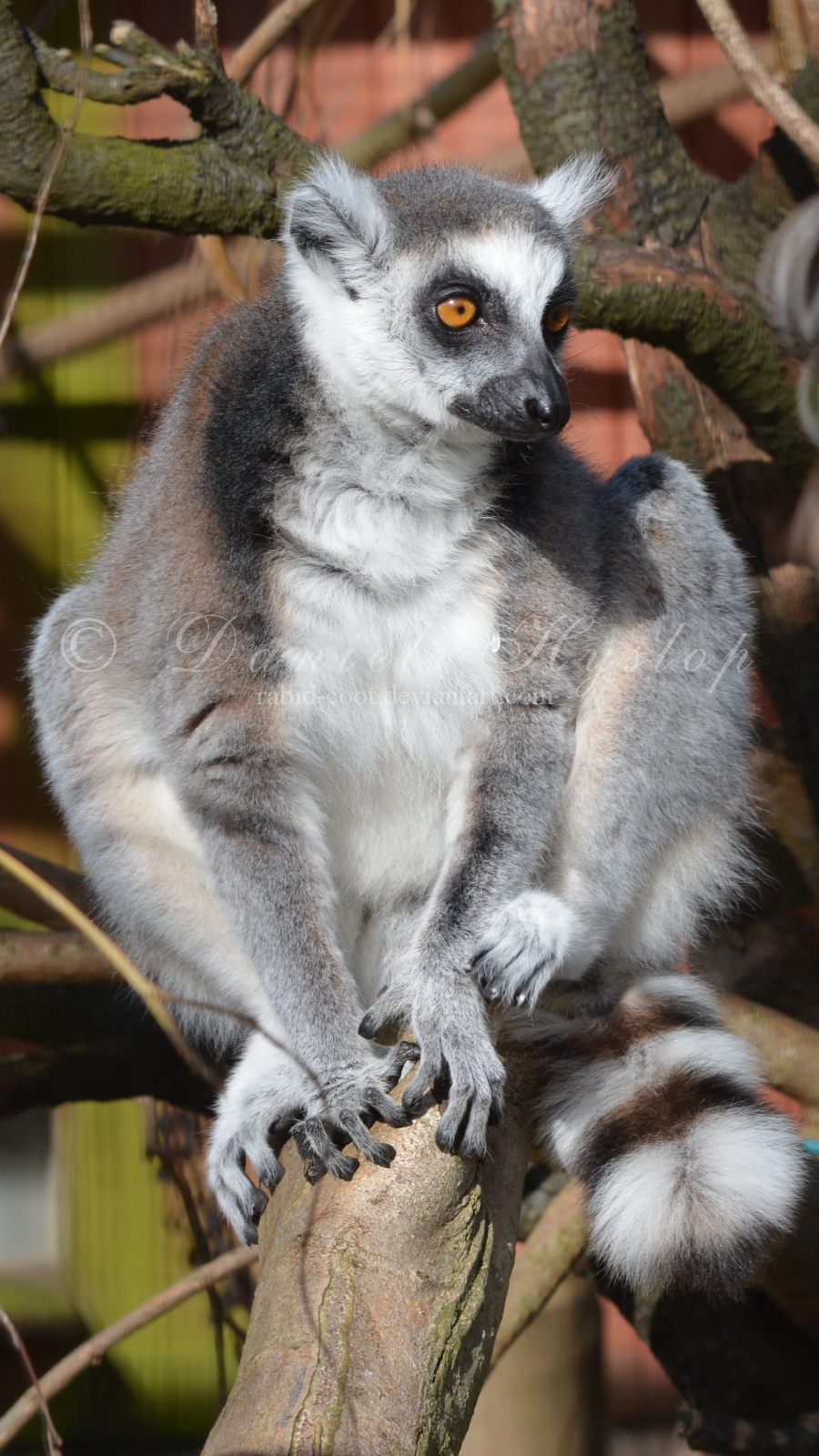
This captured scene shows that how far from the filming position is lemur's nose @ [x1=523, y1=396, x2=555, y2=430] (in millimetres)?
2350

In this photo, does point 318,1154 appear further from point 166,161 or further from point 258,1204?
point 166,161

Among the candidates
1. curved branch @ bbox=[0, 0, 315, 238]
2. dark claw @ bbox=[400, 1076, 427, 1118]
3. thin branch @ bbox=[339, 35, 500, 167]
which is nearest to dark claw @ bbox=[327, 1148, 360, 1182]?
dark claw @ bbox=[400, 1076, 427, 1118]

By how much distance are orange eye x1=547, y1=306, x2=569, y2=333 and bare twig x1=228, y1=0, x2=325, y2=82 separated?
5.97 ft

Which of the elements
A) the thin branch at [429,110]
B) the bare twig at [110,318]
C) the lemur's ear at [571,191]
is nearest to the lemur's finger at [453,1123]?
the lemur's ear at [571,191]

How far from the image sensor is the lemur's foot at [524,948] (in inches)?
93.2

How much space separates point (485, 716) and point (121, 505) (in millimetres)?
1160

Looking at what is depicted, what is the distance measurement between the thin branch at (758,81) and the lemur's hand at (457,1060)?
1.98m

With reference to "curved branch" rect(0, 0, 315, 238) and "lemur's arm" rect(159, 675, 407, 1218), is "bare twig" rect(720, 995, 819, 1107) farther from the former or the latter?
"curved branch" rect(0, 0, 315, 238)

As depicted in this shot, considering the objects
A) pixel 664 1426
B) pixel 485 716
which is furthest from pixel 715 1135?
pixel 664 1426

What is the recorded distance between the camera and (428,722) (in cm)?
266

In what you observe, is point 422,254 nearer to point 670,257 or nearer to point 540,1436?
point 670,257

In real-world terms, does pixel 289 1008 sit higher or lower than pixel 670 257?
lower

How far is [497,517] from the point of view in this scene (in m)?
2.69

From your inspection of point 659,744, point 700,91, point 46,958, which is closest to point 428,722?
point 659,744
